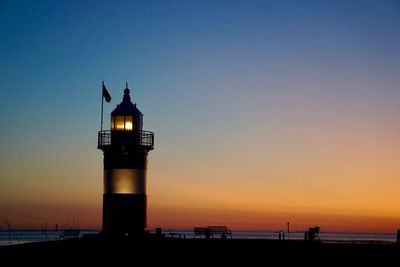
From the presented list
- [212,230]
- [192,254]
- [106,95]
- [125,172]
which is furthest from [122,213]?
[212,230]

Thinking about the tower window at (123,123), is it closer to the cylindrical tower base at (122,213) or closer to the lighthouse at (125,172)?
the lighthouse at (125,172)

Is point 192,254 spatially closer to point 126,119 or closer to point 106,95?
point 126,119

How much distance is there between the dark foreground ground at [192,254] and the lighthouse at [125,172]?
2309 mm

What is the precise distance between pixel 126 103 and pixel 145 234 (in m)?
7.80

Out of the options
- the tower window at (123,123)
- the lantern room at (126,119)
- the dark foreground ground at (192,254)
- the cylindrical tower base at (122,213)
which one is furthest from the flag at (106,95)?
the dark foreground ground at (192,254)

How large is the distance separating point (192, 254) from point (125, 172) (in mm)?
7988

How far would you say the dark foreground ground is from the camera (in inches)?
1092

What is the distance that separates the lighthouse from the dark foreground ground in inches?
90.9

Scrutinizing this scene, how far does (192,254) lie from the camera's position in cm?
2934

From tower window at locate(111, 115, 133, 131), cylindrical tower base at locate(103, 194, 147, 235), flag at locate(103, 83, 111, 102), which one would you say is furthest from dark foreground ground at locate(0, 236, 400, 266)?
flag at locate(103, 83, 111, 102)

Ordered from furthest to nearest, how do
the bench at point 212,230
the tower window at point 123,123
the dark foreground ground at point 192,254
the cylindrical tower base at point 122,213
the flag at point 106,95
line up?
the bench at point 212,230
the flag at point 106,95
the tower window at point 123,123
the cylindrical tower base at point 122,213
the dark foreground ground at point 192,254

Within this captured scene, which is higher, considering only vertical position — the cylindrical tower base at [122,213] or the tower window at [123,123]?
the tower window at [123,123]

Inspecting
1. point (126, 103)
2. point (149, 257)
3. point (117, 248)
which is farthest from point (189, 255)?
point (126, 103)

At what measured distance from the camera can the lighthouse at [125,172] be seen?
3516cm
